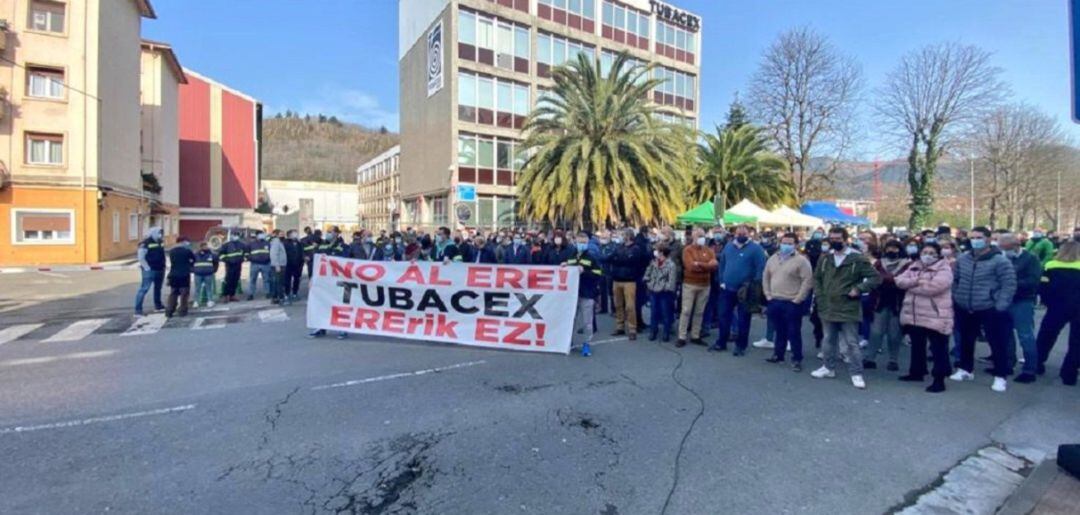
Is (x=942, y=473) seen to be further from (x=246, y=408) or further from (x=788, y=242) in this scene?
(x=246, y=408)

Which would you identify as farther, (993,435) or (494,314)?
(494,314)

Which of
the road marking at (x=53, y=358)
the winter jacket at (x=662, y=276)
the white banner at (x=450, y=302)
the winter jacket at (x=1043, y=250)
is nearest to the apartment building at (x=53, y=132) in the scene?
the road marking at (x=53, y=358)

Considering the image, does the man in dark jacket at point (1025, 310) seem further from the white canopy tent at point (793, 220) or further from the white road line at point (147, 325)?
the white canopy tent at point (793, 220)

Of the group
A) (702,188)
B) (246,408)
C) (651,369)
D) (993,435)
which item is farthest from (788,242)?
(702,188)

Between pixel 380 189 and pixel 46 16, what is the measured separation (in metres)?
47.3

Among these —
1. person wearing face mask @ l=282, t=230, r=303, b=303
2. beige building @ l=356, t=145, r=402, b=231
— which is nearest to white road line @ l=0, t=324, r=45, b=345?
person wearing face mask @ l=282, t=230, r=303, b=303

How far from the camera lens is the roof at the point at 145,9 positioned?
30.8 metres

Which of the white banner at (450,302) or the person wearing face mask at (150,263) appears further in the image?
the person wearing face mask at (150,263)

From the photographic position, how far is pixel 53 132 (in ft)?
78.5

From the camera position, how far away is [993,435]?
16.3ft

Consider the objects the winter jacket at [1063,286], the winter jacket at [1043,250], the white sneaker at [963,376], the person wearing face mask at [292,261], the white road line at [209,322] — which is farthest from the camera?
the person wearing face mask at [292,261]

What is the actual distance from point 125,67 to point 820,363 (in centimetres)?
3601

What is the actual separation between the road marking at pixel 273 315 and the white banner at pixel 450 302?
2.54m

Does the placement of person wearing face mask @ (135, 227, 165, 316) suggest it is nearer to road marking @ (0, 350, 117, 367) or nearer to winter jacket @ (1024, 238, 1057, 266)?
road marking @ (0, 350, 117, 367)
